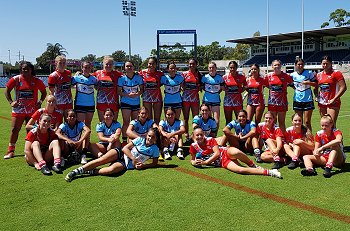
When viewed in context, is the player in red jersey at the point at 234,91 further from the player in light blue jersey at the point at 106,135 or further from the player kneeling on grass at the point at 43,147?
the player kneeling on grass at the point at 43,147

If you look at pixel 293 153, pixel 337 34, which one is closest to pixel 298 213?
pixel 293 153

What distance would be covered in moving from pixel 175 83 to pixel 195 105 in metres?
0.66

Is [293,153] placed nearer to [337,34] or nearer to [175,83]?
[175,83]

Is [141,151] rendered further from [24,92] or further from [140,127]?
[24,92]

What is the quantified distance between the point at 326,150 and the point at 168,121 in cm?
274

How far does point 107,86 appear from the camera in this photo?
22.2 ft

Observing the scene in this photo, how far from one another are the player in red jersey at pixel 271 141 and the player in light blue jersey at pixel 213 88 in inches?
52.6

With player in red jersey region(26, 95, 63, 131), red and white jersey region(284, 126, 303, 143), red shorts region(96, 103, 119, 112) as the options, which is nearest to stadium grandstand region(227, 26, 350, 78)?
red and white jersey region(284, 126, 303, 143)

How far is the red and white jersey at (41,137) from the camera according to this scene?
5434 mm

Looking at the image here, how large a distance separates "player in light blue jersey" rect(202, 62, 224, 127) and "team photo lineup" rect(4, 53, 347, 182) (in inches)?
0.8

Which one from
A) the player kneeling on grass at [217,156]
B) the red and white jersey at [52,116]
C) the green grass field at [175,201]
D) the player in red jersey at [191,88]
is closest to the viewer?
the green grass field at [175,201]

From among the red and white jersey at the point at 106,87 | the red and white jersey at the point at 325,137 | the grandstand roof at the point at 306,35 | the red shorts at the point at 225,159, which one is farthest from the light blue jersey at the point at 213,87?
the grandstand roof at the point at 306,35

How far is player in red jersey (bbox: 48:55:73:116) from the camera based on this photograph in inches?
251

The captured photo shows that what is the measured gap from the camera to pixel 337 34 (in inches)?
2010
